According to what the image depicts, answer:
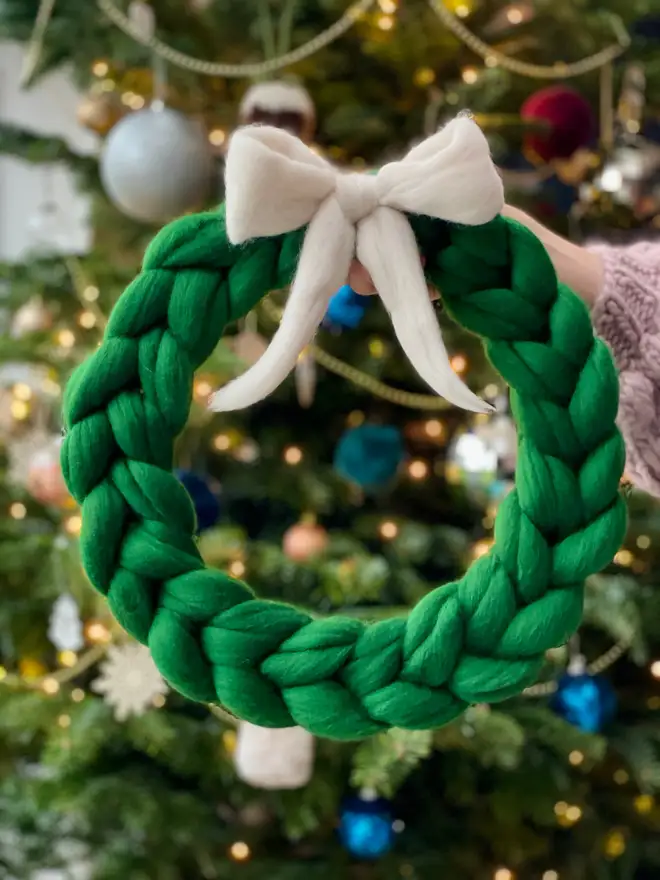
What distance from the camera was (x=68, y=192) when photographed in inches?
69.2

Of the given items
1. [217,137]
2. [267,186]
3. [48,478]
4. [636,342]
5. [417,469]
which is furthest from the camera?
[417,469]

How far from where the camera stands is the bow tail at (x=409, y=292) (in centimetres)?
35

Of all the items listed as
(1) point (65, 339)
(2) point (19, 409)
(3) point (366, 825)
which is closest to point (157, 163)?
(1) point (65, 339)

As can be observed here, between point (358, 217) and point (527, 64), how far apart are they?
2.89ft

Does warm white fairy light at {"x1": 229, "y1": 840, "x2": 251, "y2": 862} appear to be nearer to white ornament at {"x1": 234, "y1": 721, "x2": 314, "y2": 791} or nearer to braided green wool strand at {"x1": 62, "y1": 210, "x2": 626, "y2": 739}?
white ornament at {"x1": 234, "y1": 721, "x2": 314, "y2": 791}

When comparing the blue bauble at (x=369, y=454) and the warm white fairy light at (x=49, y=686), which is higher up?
the blue bauble at (x=369, y=454)

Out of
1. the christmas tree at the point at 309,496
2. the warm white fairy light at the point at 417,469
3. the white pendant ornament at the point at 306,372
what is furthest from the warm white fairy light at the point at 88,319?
the warm white fairy light at the point at 417,469

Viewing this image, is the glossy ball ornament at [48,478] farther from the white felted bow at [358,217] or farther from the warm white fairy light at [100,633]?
the white felted bow at [358,217]

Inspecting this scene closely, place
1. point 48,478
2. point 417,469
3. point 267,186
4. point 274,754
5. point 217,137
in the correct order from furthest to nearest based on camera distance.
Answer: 1. point 417,469
2. point 217,137
3. point 48,478
4. point 274,754
5. point 267,186

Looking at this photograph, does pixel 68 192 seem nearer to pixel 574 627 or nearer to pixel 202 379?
pixel 202 379

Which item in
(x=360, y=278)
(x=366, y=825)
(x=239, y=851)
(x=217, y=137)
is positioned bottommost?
(x=239, y=851)

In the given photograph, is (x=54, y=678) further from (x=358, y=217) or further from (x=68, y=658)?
(x=358, y=217)

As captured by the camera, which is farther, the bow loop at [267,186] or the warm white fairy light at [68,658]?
the warm white fairy light at [68,658]

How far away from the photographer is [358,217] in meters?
0.36
